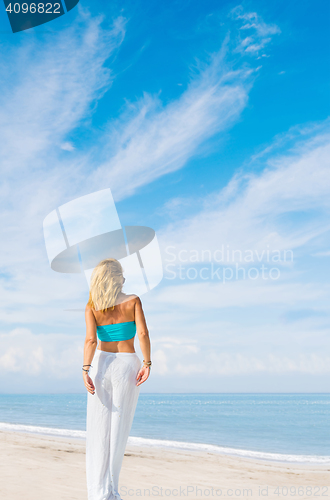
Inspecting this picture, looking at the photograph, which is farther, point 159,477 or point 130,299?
point 159,477

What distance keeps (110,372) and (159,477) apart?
403 centimetres

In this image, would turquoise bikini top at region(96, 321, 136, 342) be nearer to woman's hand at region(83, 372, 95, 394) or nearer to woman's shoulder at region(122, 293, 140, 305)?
woman's shoulder at region(122, 293, 140, 305)

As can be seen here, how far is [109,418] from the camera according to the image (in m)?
3.09

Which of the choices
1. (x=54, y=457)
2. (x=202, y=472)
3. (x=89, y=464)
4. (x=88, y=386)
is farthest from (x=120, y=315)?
(x=54, y=457)

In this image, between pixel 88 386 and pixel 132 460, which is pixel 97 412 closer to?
pixel 88 386

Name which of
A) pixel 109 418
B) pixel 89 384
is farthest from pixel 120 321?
Result: pixel 109 418

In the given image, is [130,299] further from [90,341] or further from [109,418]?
[109,418]

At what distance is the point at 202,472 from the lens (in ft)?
21.9

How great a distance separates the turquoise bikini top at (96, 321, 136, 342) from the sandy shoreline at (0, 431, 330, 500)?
8.30 feet

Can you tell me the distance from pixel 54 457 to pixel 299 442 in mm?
10690

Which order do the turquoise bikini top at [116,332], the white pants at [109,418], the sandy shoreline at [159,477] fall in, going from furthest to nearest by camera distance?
the sandy shoreline at [159,477]
the turquoise bikini top at [116,332]
the white pants at [109,418]

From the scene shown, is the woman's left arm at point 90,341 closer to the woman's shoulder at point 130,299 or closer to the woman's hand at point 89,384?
the woman's hand at point 89,384

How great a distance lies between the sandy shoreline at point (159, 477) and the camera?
16.0 feet

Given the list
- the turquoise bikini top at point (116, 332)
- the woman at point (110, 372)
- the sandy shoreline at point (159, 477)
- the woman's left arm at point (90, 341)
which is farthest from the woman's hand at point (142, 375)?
the sandy shoreline at point (159, 477)
